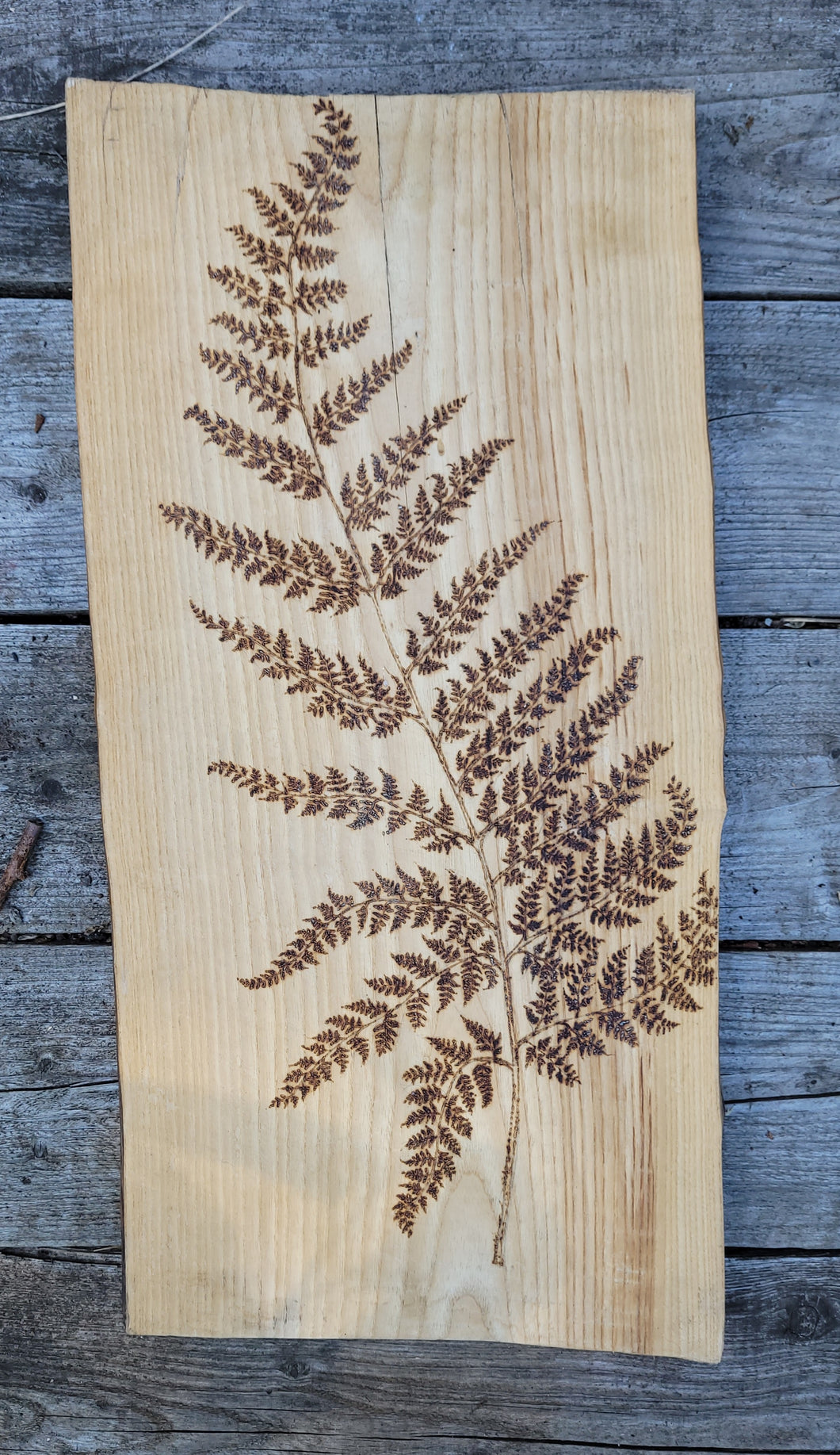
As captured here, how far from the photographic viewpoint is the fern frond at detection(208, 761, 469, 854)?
27.0 inches

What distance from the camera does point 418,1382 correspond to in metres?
0.78

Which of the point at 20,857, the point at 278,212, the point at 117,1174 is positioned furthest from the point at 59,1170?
the point at 278,212

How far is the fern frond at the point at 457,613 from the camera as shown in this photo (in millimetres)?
684

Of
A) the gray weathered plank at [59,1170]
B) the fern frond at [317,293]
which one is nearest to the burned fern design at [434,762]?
the fern frond at [317,293]

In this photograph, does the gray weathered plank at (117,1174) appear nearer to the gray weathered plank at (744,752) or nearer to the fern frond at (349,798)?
the gray weathered plank at (744,752)

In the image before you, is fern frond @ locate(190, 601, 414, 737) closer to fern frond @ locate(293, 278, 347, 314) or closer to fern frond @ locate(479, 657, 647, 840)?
fern frond @ locate(479, 657, 647, 840)

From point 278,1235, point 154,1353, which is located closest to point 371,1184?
point 278,1235

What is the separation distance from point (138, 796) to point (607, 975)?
41cm

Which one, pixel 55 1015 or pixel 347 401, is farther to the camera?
pixel 55 1015

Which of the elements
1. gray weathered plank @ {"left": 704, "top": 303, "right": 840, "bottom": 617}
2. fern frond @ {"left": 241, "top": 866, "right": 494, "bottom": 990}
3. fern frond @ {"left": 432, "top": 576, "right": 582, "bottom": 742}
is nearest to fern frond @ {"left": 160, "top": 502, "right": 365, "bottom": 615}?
fern frond @ {"left": 432, "top": 576, "right": 582, "bottom": 742}

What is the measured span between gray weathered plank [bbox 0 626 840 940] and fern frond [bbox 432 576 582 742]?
8.4 inches

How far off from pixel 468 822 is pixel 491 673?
12cm

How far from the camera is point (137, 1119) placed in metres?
A: 0.68

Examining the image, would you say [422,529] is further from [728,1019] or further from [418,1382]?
[418,1382]
